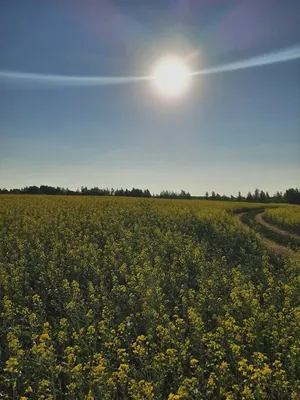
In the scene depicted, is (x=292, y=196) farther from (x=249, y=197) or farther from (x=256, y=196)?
(x=256, y=196)

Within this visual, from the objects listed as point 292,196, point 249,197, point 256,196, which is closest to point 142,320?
point 292,196

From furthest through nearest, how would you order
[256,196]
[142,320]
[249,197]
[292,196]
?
1. [256,196]
2. [249,197]
3. [292,196]
4. [142,320]

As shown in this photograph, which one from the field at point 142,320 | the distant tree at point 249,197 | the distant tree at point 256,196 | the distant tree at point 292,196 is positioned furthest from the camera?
the distant tree at point 249,197

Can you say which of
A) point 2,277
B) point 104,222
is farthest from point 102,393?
point 104,222

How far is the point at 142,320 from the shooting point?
10.7 meters

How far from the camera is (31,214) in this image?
95.7 feet

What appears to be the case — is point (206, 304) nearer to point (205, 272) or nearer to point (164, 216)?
point (205, 272)

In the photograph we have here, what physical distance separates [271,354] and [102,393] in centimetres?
477

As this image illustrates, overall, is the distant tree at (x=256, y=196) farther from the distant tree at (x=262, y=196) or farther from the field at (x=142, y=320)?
the field at (x=142, y=320)

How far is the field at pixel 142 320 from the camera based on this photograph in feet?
23.4

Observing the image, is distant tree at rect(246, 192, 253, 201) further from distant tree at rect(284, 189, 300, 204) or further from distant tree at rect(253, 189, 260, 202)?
distant tree at rect(284, 189, 300, 204)

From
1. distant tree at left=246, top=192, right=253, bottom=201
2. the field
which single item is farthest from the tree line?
the field

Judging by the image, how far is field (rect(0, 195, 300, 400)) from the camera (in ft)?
23.4

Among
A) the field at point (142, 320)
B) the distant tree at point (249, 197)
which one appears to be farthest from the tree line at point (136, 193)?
the field at point (142, 320)
